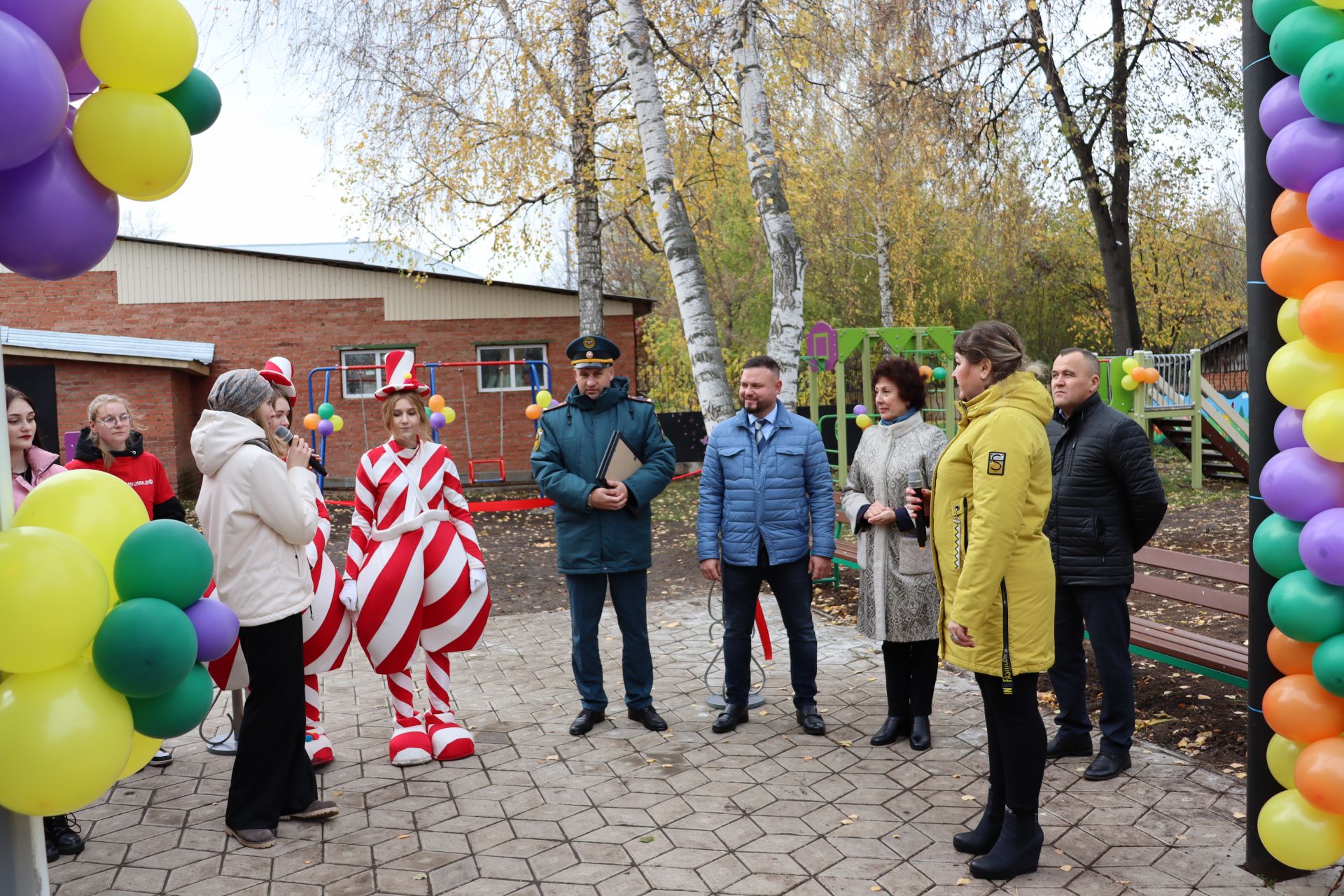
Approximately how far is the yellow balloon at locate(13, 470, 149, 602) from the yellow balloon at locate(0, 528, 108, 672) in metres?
0.12

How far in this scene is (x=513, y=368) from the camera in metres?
21.5

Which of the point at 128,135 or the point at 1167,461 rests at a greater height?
the point at 128,135

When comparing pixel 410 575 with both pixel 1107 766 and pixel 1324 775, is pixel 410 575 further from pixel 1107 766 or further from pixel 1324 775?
pixel 1324 775

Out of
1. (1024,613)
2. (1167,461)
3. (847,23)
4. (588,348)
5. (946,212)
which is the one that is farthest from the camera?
(946,212)

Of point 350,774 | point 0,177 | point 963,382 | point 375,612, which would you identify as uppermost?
point 0,177

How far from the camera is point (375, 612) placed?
495 centimetres

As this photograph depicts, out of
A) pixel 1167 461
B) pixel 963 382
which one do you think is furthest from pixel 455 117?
pixel 1167 461

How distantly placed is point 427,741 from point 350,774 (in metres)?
0.39

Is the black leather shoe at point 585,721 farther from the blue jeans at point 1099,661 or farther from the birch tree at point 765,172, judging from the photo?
the birch tree at point 765,172

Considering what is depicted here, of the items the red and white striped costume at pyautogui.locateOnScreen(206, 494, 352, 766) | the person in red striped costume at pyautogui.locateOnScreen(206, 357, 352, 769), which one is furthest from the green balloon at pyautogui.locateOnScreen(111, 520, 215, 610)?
the red and white striped costume at pyautogui.locateOnScreen(206, 494, 352, 766)

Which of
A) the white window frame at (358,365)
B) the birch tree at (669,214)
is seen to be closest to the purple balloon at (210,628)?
the birch tree at (669,214)

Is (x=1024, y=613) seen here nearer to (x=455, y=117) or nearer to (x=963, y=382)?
(x=963, y=382)

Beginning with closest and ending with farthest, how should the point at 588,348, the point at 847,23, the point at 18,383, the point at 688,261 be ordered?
1. the point at 588,348
2. the point at 688,261
3. the point at 847,23
4. the point at 18,383

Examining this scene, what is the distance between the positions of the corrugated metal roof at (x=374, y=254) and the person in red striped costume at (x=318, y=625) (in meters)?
13.6
